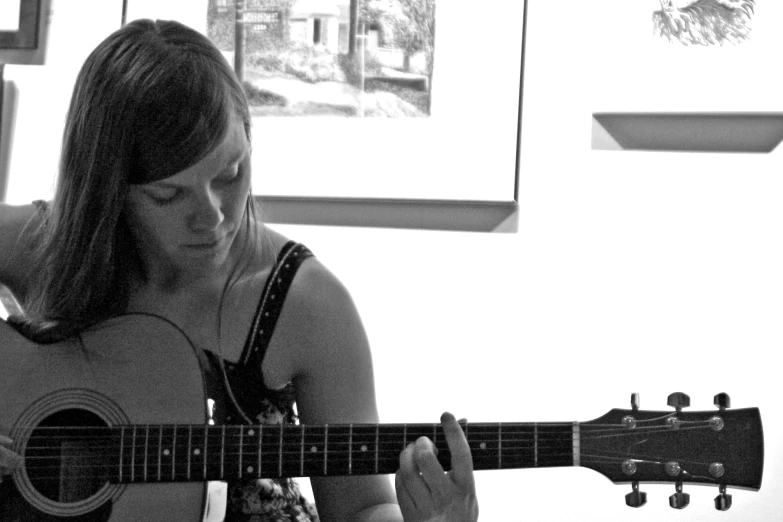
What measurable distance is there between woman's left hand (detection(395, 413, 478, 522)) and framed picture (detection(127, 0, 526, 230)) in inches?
19.0

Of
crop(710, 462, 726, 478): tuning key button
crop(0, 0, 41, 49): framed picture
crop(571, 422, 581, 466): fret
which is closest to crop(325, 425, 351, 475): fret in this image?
crop(571, 422, 581, 466): fret

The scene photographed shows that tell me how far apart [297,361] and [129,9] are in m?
0.80

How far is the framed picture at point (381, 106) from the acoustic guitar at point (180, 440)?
476 millimetres

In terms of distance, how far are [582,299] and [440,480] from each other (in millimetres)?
454

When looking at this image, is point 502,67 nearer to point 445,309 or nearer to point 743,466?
point 445,309

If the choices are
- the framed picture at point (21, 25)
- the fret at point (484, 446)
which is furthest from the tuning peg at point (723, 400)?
the framed picture at point (21, 25)

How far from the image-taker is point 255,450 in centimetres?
97

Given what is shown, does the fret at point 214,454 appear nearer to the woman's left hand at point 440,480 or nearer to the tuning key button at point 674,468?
the woman's left hand at point 440,480

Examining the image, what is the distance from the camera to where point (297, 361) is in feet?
3.64

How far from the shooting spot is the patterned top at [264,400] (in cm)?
107

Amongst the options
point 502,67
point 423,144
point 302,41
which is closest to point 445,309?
point 423,144

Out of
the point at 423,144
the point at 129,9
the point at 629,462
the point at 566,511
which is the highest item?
the point at 129,9

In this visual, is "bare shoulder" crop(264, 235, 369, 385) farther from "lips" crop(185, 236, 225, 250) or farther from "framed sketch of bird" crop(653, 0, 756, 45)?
"framed sketch of bird" crop(653, 0, 756, 45)

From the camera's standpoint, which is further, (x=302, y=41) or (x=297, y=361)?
(x=302, y=41)
